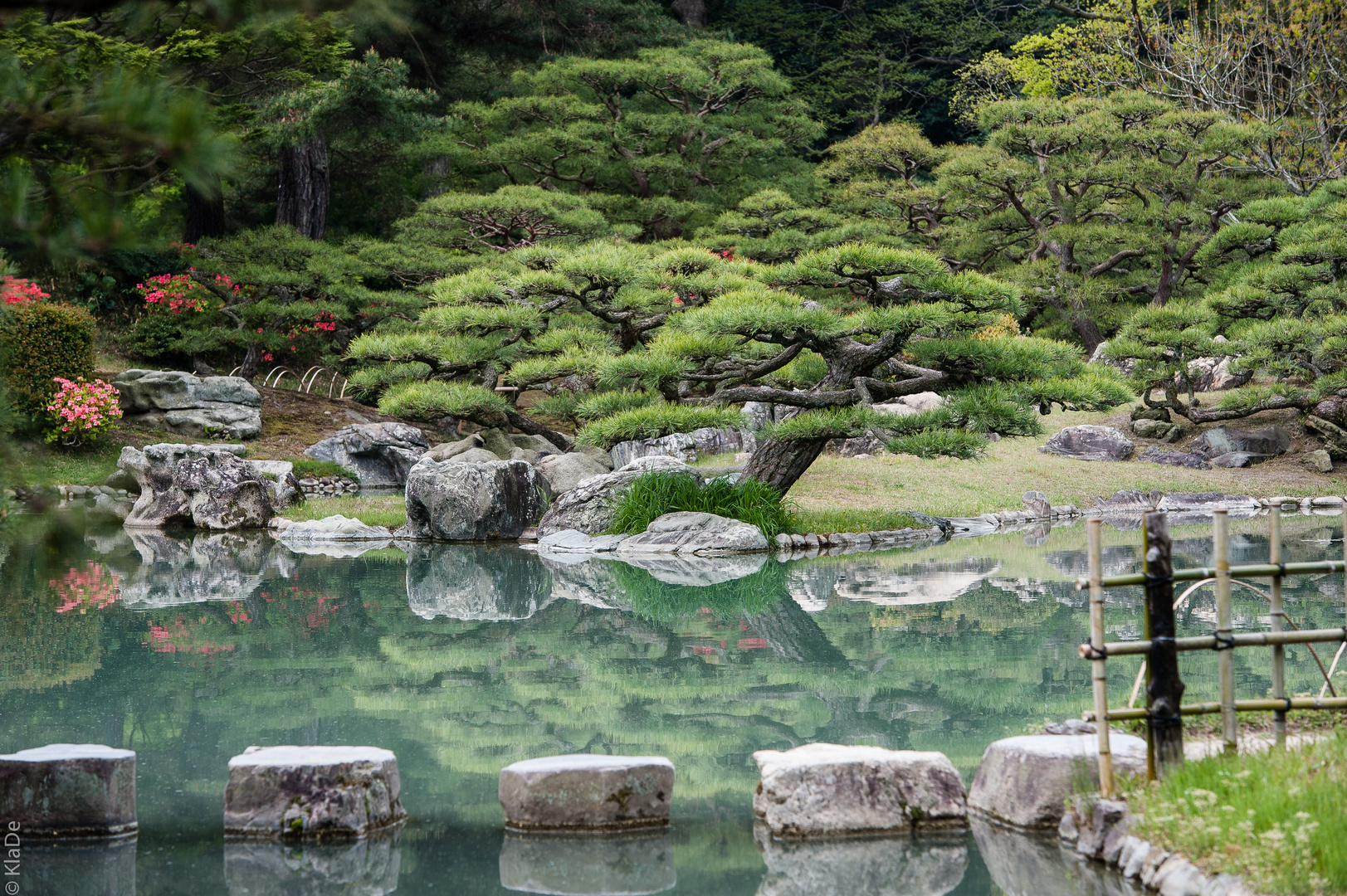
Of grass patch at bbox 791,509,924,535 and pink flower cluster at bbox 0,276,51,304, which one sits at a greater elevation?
pink flower cluster at bbox 0,276,51,304

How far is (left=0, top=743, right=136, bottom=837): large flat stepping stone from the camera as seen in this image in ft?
9.64

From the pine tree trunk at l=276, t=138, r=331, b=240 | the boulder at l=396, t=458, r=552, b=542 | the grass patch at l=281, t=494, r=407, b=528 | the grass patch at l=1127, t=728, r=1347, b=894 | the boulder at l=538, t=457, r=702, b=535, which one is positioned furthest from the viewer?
the pine tree trunk at l=276, t=138, r=331, b=240

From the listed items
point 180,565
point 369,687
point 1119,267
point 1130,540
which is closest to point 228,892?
point 369,687

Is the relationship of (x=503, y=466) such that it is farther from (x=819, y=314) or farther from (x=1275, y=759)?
(x=1275, y=759)

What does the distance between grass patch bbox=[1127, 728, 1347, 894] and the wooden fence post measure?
0.24ft

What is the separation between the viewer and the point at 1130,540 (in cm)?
986

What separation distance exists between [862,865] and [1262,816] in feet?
3.14

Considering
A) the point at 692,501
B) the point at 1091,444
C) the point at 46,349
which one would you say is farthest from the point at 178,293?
the point at 1091,444

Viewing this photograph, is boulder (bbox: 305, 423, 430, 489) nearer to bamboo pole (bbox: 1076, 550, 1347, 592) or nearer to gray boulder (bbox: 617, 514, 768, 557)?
gray boulder (bbox: 617, 514, 768, 557)

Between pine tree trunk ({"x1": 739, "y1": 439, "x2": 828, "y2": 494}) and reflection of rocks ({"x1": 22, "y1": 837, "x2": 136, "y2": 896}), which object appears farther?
pine tree trunk ({"x1": 739, "y1": 439, "x2": 828, "y2": 494})

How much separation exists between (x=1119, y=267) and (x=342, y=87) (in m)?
13.3

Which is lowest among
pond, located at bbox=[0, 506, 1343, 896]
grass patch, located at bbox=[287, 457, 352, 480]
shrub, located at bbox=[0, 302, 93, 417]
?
pond, located at bbox=[0, 506, 1343, 896]

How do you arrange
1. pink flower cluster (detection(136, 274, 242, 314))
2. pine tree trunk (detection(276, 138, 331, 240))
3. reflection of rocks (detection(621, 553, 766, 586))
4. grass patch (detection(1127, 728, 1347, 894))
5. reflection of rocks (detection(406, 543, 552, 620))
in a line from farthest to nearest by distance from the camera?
pine tree trunk (detection(276, 138, 331, 240)), pink flower cluster (detection(136, 274, 242, 314)), reflection of rocks (detection(621, 553, 766, 586)), reflection of rocks (detection(406, 543, 552, 620)), grass patch (detection(1127, 728, 1347, 894))

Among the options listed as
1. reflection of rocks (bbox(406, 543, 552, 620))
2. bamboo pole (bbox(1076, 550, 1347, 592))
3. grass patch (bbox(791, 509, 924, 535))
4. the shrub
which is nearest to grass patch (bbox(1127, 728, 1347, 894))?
bamboo pole (bbox(1076, 550, 1347, 592))
